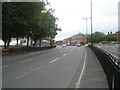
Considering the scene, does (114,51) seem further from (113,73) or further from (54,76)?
(113,73)

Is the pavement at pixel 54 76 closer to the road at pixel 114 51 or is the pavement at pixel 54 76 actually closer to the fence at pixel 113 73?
the fence at pixel 113 73

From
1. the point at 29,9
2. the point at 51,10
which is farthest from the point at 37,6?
the point at 51,10

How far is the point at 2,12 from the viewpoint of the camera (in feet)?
62.7

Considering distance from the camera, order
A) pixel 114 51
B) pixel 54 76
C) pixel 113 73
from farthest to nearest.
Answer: pixel 114 51
pixel 54 76
pixel 113 73

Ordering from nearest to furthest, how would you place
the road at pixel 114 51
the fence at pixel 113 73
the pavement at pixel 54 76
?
the fence at pixel 113 73 → the pavement at pixel 54 76 → the road at pixel 114 51

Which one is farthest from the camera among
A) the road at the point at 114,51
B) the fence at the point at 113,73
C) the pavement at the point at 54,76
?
the road at the point at 114,51

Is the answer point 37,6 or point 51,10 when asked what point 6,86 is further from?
point 51,10

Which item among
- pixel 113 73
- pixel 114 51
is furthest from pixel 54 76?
pixel 114 51

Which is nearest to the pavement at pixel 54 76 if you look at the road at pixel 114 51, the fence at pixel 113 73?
the fence at pixel 113 73

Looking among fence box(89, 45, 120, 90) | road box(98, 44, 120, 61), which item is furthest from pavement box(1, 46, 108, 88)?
road box(98, 44, 120, 61)

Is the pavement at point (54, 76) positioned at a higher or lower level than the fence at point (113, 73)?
lower

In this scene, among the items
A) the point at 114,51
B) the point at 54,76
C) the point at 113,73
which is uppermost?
the point at 113,73

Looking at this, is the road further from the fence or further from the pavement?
the pavement

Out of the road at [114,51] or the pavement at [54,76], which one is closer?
the pavement at [54,76]
